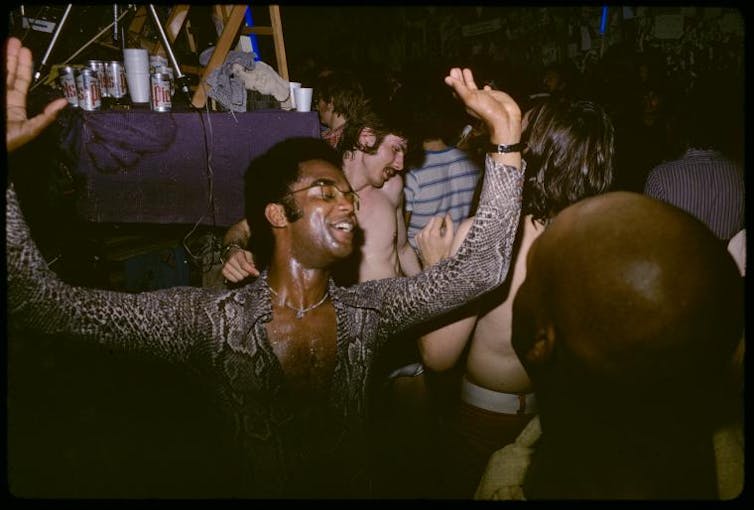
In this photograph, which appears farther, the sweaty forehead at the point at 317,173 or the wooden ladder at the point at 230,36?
the wooden ladder at the point at 230,36

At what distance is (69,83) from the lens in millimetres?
2639

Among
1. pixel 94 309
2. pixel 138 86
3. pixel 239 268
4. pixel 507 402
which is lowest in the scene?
pixel 507 402

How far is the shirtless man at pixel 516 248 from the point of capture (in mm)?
2129

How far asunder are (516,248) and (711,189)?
2.23 meters

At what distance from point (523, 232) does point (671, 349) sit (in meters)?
1.31

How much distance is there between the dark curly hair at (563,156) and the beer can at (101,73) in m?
2.44

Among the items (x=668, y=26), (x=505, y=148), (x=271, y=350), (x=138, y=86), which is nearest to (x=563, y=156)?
(x=505, y=148)

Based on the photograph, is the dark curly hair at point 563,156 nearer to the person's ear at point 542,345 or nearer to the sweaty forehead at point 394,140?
the person's ear at point 542,345

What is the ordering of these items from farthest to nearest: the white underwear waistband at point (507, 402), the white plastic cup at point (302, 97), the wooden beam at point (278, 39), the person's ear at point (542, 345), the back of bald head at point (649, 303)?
the wooden beam at point (278, 39), the white plastic cup at point (302, 97), the white underwear waistband at point (507, 402), the person's ear at point (542, 345), the back of bald head at point (649, 303)

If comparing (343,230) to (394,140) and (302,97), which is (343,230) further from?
(394,140)

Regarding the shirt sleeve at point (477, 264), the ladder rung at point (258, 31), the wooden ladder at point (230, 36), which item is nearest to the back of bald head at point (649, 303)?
the shirt sleeve at point (477, 264)

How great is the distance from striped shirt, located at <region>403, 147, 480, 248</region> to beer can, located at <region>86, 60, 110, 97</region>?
2.16 metres

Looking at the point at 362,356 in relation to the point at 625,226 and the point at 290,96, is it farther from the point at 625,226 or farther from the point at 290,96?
the point at 290,96

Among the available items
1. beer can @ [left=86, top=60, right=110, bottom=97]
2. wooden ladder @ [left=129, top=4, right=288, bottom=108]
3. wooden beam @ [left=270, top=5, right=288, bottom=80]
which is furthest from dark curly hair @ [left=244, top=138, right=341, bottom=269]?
wooden beam @ [left=270, top=5, right=288, bottom=80]
